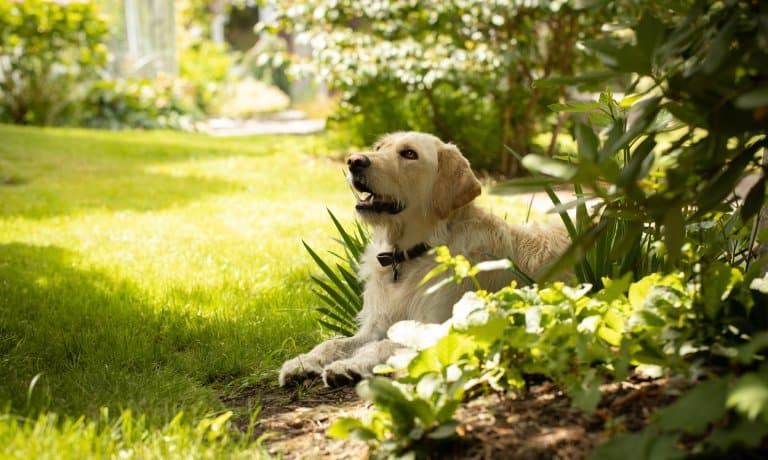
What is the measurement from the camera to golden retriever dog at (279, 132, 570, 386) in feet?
11.5

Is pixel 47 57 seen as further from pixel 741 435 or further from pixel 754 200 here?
pixel 741 435

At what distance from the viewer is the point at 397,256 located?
3670mm

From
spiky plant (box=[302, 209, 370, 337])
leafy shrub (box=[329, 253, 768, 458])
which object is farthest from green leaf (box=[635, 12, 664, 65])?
spiky plant (box=[302, 209, 370, 337])

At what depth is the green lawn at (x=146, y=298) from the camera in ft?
8.71

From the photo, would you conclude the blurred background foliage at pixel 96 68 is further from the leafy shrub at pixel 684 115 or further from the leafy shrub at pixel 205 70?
the leafy shrub at pixel 684 115

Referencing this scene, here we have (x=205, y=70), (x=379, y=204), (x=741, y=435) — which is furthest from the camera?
(x=205, y=70)

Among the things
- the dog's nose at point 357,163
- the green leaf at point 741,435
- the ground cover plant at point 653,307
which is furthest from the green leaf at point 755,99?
Result: the dog's nose at point 357,163

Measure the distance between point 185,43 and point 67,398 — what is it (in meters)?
27.7

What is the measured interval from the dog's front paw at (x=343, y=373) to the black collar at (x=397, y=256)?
1.89 feet

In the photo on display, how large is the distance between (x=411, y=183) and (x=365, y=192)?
212 mm

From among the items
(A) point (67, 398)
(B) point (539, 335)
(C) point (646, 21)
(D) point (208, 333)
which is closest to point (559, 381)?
(B) point (539, 335)

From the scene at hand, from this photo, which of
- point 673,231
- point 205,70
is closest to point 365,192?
point 673,231

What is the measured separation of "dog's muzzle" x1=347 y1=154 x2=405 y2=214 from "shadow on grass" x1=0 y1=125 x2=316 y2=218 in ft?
17.6

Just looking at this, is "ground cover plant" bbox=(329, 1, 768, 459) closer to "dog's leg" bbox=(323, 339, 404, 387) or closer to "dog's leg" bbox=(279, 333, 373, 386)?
"dog's leg" bbox=(323, 339, 404, 387)
